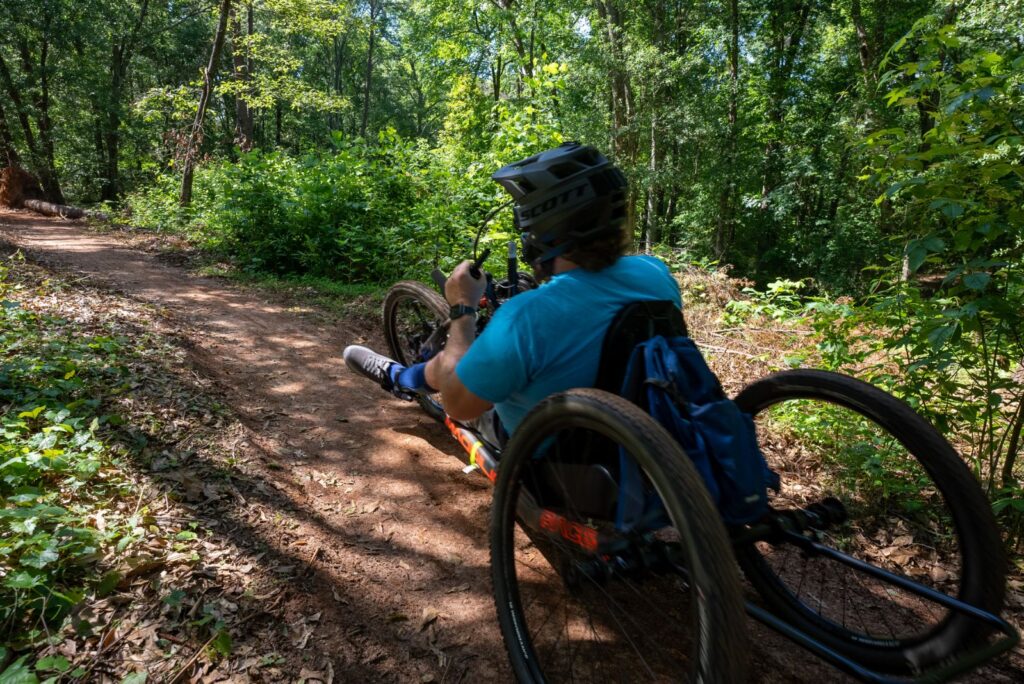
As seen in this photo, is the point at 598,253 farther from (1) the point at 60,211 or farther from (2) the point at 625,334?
(1) the point at 60,211

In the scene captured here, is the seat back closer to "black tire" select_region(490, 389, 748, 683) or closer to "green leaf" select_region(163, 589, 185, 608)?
"black tire" select_region(490, 389, 748, 683)

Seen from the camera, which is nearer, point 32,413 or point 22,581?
point 22,581

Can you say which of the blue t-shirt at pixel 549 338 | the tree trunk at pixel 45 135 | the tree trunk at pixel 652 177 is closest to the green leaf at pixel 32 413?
the blue t-shirt at pixel 549 338

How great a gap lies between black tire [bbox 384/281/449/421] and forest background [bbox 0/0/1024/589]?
7.67 ft

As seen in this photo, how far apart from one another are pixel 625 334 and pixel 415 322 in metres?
2.82

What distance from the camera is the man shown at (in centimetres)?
183

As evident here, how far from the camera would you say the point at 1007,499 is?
8.40ft

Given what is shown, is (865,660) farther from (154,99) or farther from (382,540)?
(154,99)

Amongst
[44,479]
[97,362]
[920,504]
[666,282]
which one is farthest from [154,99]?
[920,504]

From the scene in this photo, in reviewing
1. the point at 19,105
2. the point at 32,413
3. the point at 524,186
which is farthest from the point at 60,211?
the point at 524,186

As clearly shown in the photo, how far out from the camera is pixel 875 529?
2.84 metres

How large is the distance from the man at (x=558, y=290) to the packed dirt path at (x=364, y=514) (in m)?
0.85

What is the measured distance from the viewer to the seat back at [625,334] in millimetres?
1787

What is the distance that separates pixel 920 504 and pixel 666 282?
197cm
